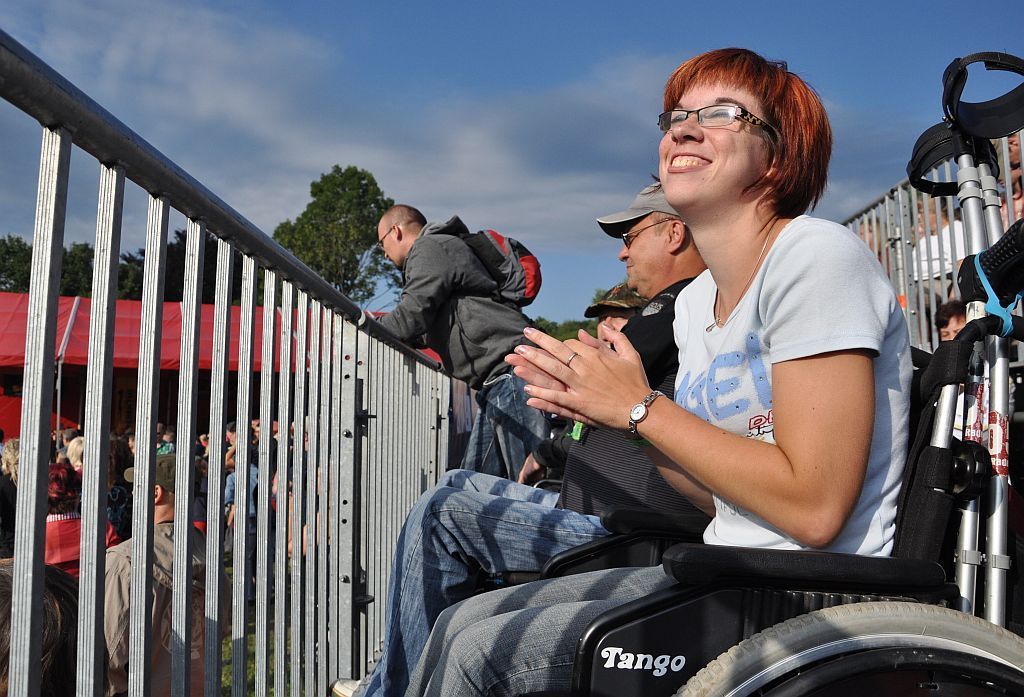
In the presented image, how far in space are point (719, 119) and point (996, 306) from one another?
0.71 m

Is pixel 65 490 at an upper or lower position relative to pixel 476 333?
lower

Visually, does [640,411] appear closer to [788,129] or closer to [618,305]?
[788,129]

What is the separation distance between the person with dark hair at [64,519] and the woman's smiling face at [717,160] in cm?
133

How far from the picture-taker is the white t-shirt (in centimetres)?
153

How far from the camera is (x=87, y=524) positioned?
52.6 inches

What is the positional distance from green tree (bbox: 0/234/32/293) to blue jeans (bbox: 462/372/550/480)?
3406 mm

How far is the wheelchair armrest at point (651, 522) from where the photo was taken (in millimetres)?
2172

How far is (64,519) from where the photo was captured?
5.19 feet

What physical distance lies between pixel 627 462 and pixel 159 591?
1386 mm

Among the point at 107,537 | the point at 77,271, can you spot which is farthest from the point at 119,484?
the point at 77,271

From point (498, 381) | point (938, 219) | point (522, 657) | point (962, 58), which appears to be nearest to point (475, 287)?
point (498, 381)

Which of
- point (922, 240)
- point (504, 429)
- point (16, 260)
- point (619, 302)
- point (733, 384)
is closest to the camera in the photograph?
point (16, 260)

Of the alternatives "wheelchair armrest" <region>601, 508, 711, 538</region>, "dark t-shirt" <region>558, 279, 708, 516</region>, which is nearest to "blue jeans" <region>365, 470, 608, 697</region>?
"wheelchair armrest" <region>601, 508, 711, 538</region>

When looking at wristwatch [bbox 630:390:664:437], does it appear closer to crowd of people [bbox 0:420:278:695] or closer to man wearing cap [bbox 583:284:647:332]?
crowd of people [bbox 0:420:278:695]
